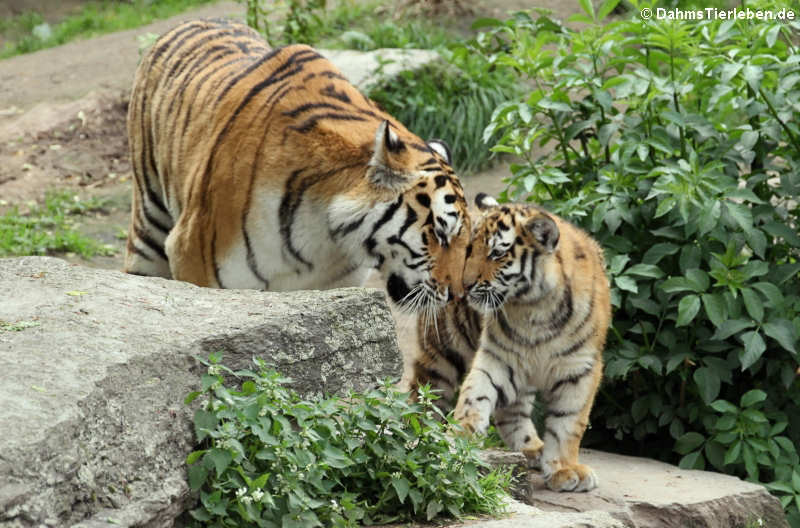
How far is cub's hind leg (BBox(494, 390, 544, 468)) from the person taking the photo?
4625 mm

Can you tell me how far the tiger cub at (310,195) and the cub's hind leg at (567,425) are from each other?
0.61 m

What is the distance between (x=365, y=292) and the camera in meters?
3.41

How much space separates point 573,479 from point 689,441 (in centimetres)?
91

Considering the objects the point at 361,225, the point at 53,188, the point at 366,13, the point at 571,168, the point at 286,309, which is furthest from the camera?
the point at 366,13

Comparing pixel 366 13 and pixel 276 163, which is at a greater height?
pixel 276 163

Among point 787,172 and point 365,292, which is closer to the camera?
point 365,292

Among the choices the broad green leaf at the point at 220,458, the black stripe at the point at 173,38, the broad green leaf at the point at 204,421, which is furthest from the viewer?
the black stripe at the point at 173,38

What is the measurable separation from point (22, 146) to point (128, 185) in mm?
1241

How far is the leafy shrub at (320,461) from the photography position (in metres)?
2.75

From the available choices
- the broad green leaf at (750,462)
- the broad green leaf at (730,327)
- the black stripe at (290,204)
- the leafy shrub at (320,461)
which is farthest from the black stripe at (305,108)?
the broad green leaf at (750,462)

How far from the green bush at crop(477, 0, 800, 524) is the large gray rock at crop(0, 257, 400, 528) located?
1887 millimetres

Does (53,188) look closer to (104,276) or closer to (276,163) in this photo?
(276,163)

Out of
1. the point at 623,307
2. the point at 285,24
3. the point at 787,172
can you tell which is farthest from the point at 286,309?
the point at 285,24

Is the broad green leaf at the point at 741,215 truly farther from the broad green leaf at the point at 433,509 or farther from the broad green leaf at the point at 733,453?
the broad green leaf at the point at 433,509
